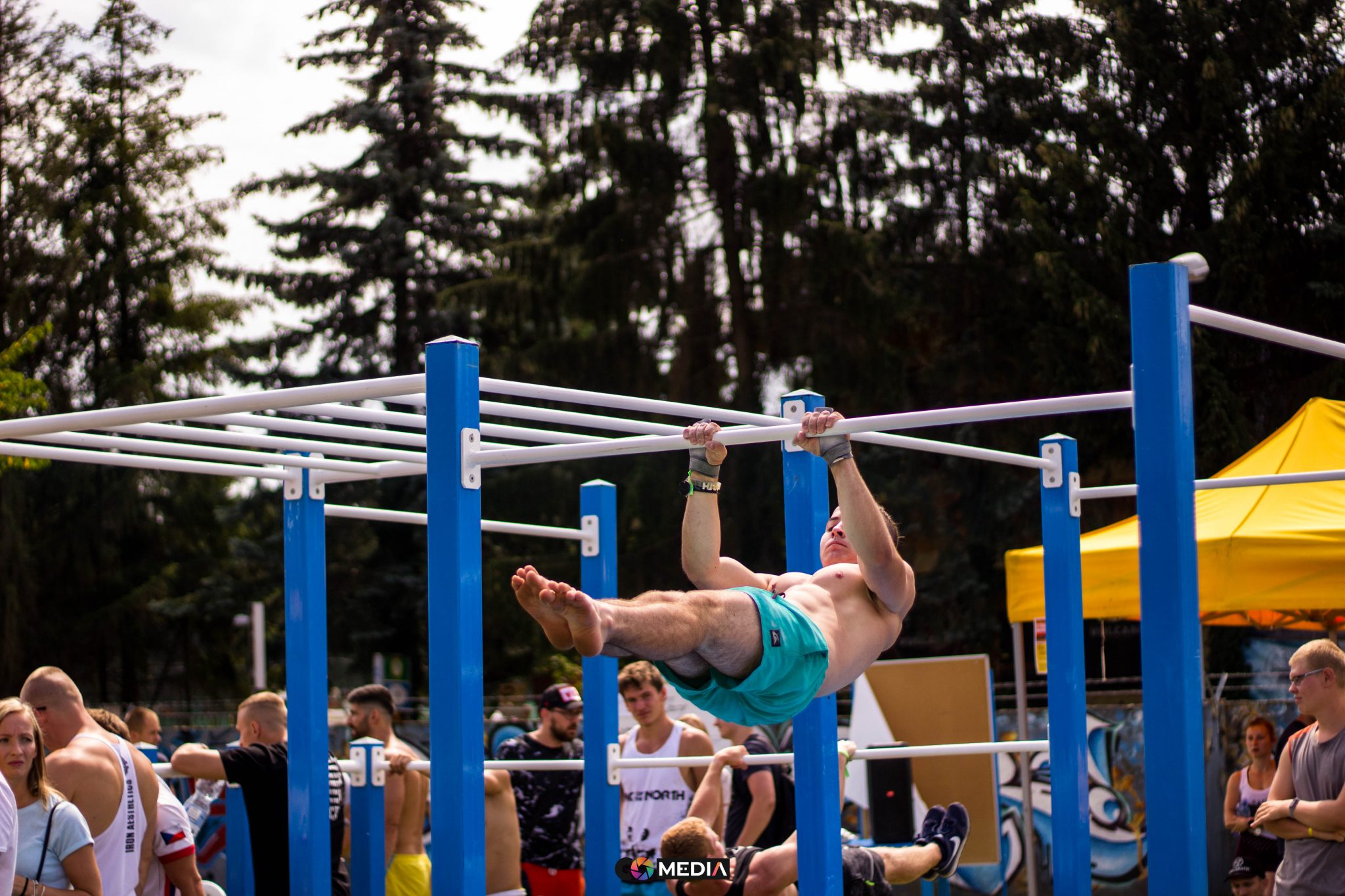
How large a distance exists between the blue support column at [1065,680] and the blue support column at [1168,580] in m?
2.14

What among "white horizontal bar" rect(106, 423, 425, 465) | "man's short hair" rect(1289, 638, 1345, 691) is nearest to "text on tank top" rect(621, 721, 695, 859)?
"white horizontal bar" rect(106, 423, 425, 465)

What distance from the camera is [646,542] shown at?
1934 centimetres

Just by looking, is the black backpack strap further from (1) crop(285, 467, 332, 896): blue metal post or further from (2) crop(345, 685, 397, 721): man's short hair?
(2) crop(345, 685, 397, 721): man's short hair

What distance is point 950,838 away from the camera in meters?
6.44

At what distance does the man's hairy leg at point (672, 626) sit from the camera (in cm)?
315

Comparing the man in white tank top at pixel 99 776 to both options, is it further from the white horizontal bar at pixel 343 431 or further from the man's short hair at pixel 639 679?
the man's short hair at pixel 639 679

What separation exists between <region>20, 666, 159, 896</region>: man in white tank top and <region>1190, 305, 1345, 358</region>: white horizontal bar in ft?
11.7

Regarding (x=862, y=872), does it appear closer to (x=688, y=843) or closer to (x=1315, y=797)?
(x=688, y=843)

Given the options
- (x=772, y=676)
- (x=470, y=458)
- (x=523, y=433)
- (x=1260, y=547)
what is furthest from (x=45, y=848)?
(x=1260, y=547)

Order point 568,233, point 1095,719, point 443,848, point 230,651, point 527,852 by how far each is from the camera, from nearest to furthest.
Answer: point 443,848 → point 527,852 → point 1095,719 → point 568,233 → point 230,651

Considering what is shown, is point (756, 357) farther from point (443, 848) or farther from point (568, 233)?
point (443, 848)

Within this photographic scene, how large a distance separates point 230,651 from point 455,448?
22.7 m

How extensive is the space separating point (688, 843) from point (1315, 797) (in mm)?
2339

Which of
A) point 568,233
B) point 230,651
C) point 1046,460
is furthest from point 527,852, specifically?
point 230,651
